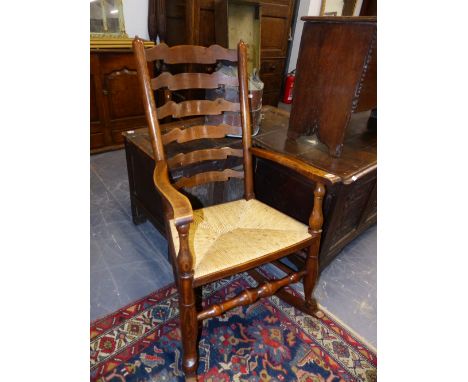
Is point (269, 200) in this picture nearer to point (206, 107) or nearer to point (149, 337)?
point (206, 107)

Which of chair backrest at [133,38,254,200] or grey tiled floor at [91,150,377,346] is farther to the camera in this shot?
grey tiled floor at [91,150,377,346]

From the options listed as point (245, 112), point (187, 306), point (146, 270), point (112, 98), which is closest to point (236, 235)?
point (187, 306)

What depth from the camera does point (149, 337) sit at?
1.30 metres

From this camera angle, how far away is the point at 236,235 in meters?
1.20

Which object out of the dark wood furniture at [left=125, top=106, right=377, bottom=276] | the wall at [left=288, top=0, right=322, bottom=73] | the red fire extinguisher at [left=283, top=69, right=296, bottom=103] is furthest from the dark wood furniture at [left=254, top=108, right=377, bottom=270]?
the wall at [left=288, top=0, right=322, bottom=73]

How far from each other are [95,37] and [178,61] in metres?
1.96

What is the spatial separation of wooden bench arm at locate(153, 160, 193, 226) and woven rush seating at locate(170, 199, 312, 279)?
202 mm

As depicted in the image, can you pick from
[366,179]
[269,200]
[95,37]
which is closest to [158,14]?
[95,37]

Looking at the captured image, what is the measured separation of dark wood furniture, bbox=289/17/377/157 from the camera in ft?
4.13

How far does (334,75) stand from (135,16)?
8.40 feet


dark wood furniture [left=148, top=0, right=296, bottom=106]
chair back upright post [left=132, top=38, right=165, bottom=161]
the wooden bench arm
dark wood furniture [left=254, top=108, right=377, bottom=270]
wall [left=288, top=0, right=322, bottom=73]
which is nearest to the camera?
the wooden bench arm

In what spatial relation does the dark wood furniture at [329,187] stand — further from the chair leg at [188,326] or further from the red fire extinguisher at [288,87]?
the red fire extinguisher at [288,87]

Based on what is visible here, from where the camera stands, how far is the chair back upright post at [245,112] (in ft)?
4.36

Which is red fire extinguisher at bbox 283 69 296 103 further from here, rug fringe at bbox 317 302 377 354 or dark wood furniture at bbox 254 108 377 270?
rug fringe at bbox 317 302 377 354
